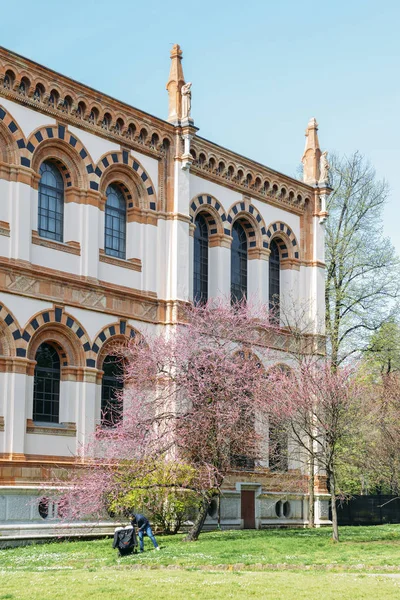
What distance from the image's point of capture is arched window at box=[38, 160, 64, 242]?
3284 centimetres

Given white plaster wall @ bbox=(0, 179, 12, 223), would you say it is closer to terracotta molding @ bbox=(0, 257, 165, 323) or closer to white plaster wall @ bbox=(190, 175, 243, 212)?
terracotta molding @ bbox=(0, 257, 165, 323)

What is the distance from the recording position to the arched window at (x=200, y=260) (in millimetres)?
39156

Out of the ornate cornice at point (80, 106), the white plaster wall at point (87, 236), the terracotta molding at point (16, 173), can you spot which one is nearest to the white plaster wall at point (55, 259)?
the white plaster wall at point (87, 236)

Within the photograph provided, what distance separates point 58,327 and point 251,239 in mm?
12416

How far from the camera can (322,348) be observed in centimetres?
4344

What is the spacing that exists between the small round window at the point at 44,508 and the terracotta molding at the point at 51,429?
2127 millimetres

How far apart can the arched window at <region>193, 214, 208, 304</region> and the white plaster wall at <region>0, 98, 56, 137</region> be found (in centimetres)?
897

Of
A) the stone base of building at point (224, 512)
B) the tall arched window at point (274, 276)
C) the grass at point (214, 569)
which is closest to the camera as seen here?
the grass at point (214, 569)

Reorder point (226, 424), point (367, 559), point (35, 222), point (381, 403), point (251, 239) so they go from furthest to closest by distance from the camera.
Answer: point (381, 403), point (251, 239), point (35, 222), point (226, 424), point (367, 559)

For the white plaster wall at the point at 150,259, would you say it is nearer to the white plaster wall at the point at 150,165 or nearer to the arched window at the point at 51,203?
the white plaster wall at the point at 150,165

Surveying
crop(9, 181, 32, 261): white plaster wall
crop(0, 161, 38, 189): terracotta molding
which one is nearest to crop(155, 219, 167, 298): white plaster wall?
crop(9, 181, 32, 261): white plaster wall

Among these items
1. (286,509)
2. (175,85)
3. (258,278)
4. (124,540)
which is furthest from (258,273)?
(124,540)

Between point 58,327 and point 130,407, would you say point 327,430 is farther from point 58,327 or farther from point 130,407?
point 58,327

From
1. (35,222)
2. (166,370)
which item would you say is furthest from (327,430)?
(35,222)
